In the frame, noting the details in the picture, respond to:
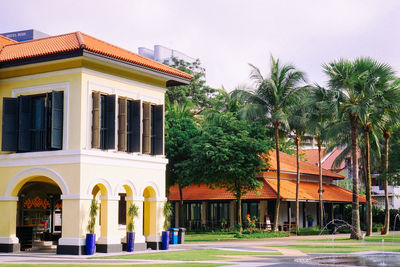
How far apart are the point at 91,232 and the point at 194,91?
4661cm

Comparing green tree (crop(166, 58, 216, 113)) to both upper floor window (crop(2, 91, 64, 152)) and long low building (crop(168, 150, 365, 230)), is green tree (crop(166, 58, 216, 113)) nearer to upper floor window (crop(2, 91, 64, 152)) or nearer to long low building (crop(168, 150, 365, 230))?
long low building (crop(168, 150, 365, 230))

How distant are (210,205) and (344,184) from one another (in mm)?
33755

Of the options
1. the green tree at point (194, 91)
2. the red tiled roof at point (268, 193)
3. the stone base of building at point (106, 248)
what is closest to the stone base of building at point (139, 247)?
the stone base of building at point (106, 248)

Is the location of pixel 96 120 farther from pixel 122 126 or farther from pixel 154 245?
pixel 154 245

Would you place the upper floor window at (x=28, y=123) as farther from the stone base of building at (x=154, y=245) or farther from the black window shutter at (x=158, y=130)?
the stone base of building at (x=154, y=245)

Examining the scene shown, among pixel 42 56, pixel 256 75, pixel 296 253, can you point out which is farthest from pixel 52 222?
pixel 256 75

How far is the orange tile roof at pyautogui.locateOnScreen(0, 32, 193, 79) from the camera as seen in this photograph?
979 inches

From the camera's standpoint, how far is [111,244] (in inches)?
992

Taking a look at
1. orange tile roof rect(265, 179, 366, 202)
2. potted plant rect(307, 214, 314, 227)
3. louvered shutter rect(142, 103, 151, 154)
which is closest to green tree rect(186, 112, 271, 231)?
orange tile roof rect(265, 179, 366, 202)

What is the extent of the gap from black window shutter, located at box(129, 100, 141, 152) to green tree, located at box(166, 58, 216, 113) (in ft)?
127

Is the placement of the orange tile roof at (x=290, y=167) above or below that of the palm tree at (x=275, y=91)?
below

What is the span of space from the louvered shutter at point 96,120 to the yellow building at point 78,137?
42 millimetres

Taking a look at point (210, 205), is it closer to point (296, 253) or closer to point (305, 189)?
point (305, 189)

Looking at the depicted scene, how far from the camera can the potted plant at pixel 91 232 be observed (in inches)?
944
